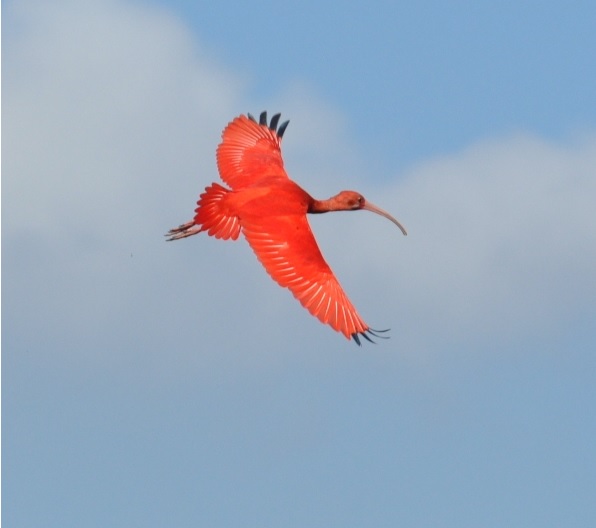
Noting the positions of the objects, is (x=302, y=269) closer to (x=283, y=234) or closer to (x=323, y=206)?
(x=283, y=234)

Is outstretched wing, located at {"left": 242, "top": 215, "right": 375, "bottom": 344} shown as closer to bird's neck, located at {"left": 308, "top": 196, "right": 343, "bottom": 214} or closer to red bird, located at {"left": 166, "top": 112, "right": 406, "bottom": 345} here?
red bird, located at {"left": 166, "top": 112, "right": 406, "bottom": 345}

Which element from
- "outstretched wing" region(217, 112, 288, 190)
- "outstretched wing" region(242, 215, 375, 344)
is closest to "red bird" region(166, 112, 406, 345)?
"outstretched wing" region(242, 215, 375, 344)

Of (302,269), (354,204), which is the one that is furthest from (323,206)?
(302,269)

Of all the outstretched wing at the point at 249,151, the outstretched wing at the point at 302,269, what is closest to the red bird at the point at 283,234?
the outstretched wing at the point at 302,269

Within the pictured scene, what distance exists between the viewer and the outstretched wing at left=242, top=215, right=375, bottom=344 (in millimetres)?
31484

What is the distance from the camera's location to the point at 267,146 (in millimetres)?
36000

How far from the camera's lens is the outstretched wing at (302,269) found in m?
31.5

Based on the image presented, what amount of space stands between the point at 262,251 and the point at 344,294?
161 centimetres

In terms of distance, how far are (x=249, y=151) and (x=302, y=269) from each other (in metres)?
4.73

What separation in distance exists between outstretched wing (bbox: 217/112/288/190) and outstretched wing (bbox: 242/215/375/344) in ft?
6.61

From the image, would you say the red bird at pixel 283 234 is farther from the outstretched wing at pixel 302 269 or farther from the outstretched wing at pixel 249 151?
the outstretched wing at pixel 249 151

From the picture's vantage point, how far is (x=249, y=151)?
1409 inches

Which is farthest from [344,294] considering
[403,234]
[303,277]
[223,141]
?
A: [223,141]

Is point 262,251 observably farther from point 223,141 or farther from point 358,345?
point 223,141
